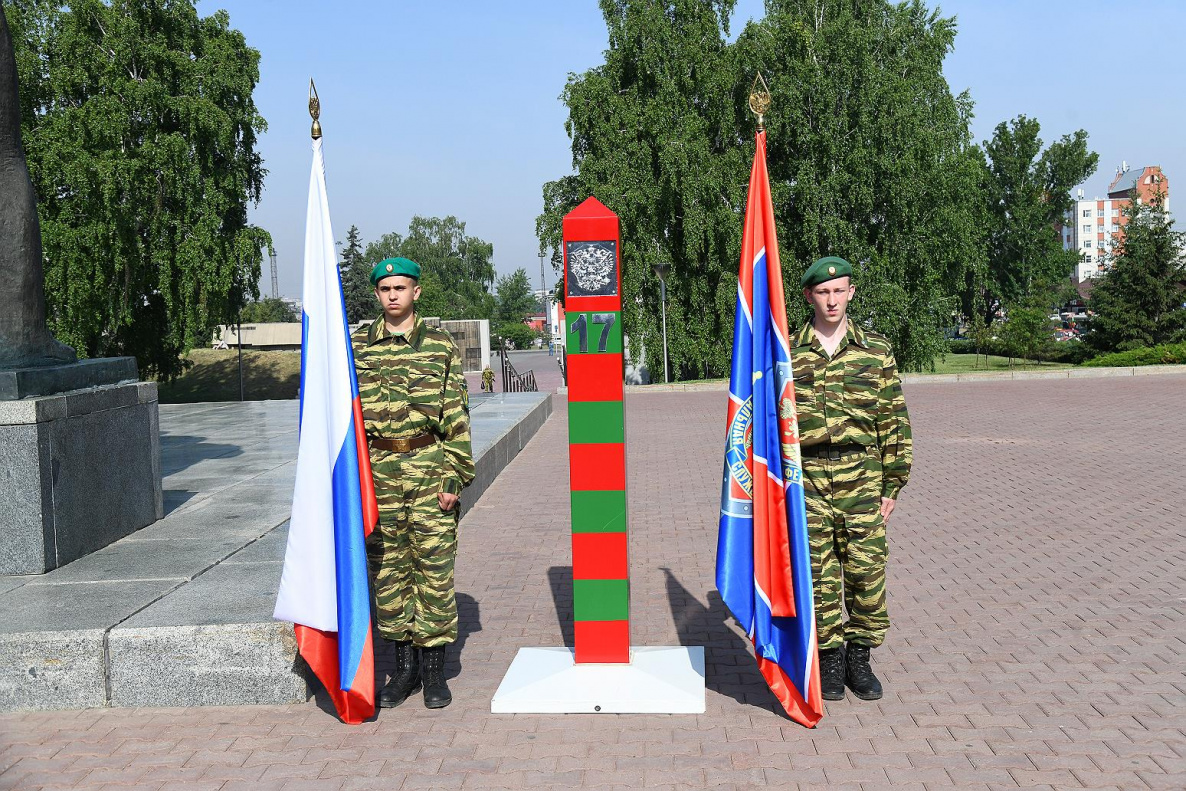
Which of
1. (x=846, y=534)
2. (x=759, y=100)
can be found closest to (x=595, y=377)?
(x=846, y=534)

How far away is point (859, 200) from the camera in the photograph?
29.8 m

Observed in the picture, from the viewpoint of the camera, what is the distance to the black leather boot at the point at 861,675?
4.56 metres

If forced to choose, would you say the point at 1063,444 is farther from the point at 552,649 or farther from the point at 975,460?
the point at 552,649

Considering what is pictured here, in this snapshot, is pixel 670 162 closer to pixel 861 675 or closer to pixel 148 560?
pixel 148 560

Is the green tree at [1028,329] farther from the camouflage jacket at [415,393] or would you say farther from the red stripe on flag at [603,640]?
the camouflage jacket at [415,393]

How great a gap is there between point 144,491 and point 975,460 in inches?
359

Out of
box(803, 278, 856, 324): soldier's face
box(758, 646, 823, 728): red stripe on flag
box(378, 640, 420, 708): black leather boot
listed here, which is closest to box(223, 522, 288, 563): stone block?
box(378, 640, 420, 708): black leather boot

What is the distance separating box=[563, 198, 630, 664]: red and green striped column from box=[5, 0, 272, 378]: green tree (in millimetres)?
25433

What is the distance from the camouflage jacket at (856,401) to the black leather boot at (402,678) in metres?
2.02

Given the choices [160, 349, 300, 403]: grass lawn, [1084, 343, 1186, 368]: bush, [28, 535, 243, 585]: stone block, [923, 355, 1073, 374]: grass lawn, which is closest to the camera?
[28, 535, 243, 585]: stone block

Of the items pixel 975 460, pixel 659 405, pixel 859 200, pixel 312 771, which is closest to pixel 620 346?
pixel 312 771

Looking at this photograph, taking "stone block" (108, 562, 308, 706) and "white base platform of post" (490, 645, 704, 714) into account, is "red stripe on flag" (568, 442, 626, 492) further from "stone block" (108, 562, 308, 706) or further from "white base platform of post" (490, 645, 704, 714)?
"stone block" (108, 562, 308, 706)

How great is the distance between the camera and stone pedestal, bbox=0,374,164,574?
5.63 metres

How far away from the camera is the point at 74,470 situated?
602 centimetres
